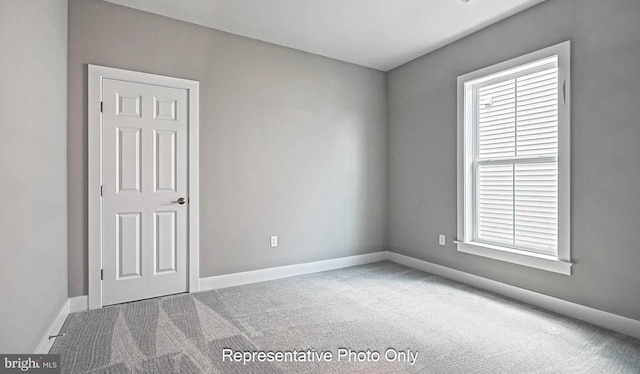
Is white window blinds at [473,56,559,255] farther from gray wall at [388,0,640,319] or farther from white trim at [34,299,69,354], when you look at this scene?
white trim at [34,299,69,354]

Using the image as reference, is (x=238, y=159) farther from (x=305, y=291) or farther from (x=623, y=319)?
(x=623, y=319)

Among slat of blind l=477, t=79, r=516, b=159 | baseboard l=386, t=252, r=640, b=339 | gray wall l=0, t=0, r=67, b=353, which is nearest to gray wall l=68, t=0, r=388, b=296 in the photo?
gray wall l=0, t=0, r=67, b=353

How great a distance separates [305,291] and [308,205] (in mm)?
1089

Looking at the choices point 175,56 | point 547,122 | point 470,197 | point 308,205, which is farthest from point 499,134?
point 175,56

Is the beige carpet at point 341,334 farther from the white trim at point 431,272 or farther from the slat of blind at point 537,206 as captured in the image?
the slat of blind at point 537,206

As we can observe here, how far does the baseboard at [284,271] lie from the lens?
3373 millimetres

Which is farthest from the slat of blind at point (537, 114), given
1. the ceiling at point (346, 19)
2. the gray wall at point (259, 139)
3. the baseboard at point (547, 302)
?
the gray wall at point (259, 139)

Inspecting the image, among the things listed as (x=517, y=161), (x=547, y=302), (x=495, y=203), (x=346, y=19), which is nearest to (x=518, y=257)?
(x=547, y=302)

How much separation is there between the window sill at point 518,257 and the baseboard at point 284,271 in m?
1.29

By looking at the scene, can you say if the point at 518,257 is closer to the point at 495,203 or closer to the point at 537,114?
the point at 495,203

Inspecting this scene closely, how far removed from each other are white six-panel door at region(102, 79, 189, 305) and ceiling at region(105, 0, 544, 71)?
0.80 metres

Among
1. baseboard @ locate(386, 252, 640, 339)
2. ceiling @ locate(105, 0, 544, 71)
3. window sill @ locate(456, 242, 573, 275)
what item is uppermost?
ceiling @ locate(105, 0, 544, 71)

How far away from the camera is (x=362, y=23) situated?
129 inches

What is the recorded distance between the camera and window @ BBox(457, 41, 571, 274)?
2.74m
